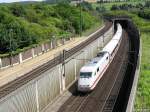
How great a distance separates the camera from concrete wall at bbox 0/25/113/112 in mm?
30000

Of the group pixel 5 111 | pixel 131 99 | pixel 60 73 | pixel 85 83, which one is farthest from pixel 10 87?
pixel 131 99

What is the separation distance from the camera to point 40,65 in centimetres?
6003

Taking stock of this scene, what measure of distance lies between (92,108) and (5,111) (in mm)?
12121

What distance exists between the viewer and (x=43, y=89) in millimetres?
37375

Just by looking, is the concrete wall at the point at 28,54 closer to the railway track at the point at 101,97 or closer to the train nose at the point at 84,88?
the railway track at the point at 101,97

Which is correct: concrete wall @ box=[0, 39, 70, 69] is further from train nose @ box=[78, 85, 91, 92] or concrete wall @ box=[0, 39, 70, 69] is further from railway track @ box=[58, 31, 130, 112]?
train nose @ box=[78, 85, 91, 92]

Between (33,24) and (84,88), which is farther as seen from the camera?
(33,24)

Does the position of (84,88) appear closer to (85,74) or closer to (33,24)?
(85,74)

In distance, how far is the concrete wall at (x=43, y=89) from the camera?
3000 cm

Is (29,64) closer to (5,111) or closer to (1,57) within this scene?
(1,57)

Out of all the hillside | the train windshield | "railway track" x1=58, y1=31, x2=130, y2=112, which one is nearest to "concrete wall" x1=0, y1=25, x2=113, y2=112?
"railway track" x1=58, y1=31, x2=130, y2=112

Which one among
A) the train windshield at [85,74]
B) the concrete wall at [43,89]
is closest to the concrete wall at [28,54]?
the concrete wall at [43,89]

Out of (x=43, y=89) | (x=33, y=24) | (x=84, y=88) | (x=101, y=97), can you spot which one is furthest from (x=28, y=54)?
(x=33, y=24)

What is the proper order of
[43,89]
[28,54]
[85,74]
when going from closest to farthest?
[43,89] → [85,74] → [28,54]
